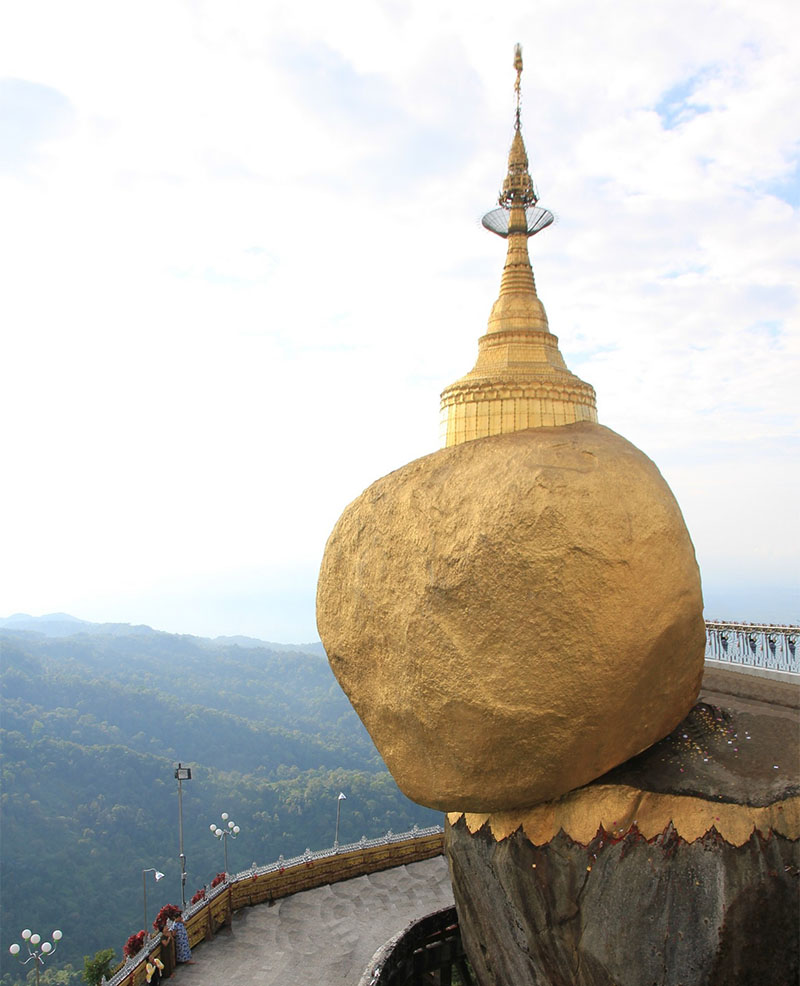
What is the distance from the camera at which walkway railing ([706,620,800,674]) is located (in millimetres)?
10102

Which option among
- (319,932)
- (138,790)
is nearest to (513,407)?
(319,932)

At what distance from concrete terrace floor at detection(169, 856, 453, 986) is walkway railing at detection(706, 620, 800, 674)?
26.7ft

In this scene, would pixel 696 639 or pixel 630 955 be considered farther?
pixel 696 639

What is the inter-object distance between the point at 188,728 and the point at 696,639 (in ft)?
302

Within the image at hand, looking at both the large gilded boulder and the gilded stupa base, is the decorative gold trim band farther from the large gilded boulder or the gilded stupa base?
the gilded stupa base

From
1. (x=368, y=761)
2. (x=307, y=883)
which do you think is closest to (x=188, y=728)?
(x=368, y=761)

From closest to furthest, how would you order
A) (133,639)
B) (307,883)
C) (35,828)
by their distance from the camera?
1. (307,883)
2. (35,828)
3. (133,639)

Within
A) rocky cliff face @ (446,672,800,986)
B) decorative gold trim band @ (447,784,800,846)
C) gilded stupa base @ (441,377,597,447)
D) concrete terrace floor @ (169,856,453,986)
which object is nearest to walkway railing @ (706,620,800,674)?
rocky cliff face @ (446,672,800,986)

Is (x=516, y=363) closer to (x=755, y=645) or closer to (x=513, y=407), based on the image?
(x=513, y=407)

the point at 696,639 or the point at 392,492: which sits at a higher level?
the point at 392,492

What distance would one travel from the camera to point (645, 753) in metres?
7.93

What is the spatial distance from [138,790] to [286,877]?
61214 mm

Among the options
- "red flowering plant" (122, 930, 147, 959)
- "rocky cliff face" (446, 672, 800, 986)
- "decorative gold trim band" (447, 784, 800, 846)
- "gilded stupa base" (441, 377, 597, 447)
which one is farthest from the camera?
"red flowering plant" (122, 930, 147, 959)

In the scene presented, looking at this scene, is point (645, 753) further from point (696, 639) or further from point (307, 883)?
point (307, 883)
